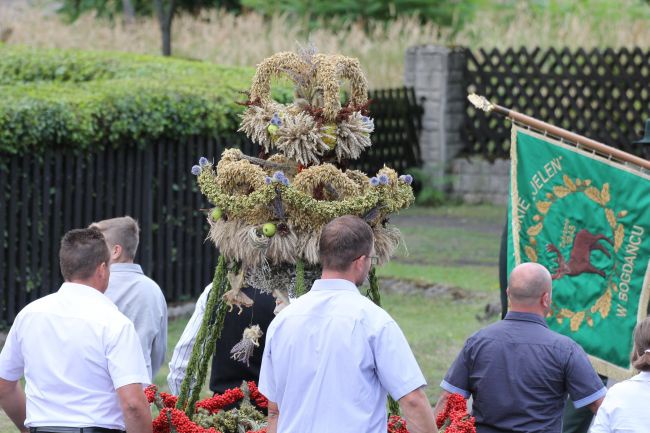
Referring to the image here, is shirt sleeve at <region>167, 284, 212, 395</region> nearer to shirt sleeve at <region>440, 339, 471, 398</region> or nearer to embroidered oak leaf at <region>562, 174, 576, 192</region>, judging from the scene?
shirt sleeve at <region>440, 339, 471, 398</region>

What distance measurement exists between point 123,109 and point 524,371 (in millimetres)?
6476

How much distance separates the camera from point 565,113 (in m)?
18.7

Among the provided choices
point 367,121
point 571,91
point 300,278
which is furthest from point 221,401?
point 571,91

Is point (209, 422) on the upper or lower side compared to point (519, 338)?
lower

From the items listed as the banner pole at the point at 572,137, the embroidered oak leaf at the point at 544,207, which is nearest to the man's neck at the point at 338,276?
the banner pole at the point at 572,137

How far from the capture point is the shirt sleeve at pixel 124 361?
4694mm

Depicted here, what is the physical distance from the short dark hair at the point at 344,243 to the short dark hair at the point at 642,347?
1191mm

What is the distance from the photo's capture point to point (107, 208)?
11000 mm

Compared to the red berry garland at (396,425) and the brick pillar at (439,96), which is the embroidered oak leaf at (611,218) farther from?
the brick pillar at (439,96)

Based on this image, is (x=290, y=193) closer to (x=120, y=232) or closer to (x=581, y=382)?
(x=581, y=382)

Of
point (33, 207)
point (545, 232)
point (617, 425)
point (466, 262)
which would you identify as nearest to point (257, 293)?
point (617, 425)

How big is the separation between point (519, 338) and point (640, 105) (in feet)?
46.2

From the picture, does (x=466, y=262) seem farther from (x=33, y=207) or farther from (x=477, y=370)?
(x=477, y=370)

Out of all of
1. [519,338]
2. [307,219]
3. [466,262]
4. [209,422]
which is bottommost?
[466,262]
